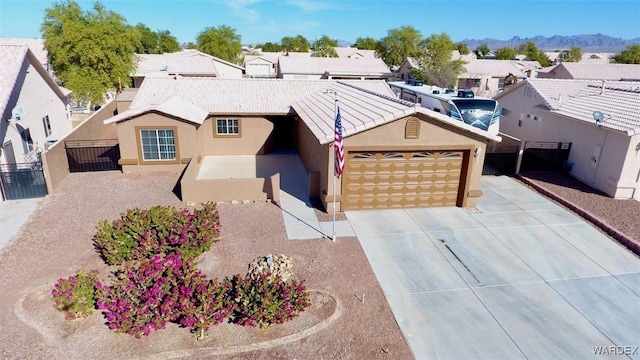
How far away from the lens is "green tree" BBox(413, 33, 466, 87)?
49616 mm

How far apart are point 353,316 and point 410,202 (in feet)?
22.4

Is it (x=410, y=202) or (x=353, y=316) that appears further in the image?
(x=410, y=202)

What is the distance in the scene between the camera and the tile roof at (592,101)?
16.3 m

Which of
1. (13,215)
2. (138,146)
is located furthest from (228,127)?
(13,215)

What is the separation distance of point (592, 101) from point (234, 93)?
18.1 metres

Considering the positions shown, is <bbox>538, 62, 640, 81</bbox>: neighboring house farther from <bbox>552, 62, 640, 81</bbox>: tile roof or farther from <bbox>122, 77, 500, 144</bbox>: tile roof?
<bbox>122, 77, 500, 144</bbox>: tile roof

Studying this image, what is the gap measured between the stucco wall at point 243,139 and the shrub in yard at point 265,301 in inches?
522

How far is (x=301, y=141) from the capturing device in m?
20.7

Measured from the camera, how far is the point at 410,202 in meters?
14.8

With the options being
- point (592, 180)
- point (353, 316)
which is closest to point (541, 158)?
point (592, 180)

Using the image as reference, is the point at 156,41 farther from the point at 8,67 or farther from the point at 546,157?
the point at 546,157

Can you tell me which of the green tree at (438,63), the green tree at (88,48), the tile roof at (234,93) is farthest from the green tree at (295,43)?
the tile roof at (234,93)

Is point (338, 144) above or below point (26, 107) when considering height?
above

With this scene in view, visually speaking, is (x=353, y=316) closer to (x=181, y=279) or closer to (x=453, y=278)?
(x=453, y=278)
